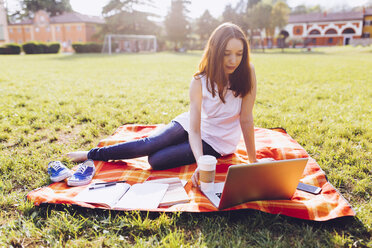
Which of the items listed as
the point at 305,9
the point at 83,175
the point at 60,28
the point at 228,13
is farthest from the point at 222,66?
the point at 305,9

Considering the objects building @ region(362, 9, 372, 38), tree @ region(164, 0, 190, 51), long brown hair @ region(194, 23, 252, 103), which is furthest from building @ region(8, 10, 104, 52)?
long brown hair @ region(194, 23, 252, 103)

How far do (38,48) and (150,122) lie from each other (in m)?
28.3

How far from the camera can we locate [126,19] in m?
36.6

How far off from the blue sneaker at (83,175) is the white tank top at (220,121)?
986 millimetres

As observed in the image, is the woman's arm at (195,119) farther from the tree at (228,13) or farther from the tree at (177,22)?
the tree at (228,13)

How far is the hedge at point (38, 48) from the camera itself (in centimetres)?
2723

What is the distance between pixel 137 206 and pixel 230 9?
45583 millimetres

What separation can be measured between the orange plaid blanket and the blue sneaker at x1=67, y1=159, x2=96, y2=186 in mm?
58

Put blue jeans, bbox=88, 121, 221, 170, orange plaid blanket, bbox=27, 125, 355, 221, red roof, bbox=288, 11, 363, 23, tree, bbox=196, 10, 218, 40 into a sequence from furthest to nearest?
red roof, bbox=288, 11, 363, 23, tree, bbox=196, 10, 218, 40, blue jeans, bbox=88, 121, 221, 170, orange plaid blanket, bbox=27, 125, 355, 221

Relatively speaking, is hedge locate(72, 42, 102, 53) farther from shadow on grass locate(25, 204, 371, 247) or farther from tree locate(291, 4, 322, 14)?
tree locate(291, 4, 322, 14)

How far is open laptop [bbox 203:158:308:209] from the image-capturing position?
5.78 ft

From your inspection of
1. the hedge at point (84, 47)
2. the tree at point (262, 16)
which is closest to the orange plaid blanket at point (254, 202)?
the hedge at point (84, 47)

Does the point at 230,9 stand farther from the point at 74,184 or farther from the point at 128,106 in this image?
the point at 74,184

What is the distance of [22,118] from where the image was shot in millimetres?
4340
